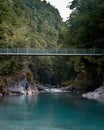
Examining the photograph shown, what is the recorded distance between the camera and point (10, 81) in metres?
63.1

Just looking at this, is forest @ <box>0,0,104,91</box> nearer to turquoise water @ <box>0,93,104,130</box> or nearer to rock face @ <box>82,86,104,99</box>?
rock face @ <box>82,86,104,99</box>

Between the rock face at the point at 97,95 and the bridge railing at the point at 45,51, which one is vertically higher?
the bridge railing at the point at 45,51

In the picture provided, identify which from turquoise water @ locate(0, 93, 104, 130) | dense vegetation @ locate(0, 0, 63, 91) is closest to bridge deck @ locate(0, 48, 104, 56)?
turquoise water @ locate(0, 93, 104, 130)

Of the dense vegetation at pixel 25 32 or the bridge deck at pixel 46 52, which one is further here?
the dense vegetation at pixel 25 32

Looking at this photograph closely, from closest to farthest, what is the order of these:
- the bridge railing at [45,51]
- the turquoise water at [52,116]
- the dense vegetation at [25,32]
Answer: the turquoise water at [52,116] → the bridge railing at [45,51] → the dense vegetation at [25,32]

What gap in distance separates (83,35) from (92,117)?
23.5 meters

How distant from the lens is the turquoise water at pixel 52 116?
31.4 m

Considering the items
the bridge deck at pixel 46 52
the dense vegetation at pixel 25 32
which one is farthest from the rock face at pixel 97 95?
the dense vegetation at pixel 25 32

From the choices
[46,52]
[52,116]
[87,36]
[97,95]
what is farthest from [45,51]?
[52,116]

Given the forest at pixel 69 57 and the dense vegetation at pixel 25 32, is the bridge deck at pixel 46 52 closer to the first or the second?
the forest at pixel 69 57

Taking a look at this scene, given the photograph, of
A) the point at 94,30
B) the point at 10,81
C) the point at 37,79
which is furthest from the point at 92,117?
the point at 37,79

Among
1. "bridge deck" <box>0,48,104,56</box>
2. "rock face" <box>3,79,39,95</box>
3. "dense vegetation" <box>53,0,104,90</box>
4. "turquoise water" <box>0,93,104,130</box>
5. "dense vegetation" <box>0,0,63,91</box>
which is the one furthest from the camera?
"dense vegetation" <box>0,0,63,91</box>

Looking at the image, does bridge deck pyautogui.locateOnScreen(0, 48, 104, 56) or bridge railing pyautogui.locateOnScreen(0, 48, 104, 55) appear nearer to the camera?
bridge deck pyautogui.locateOnScreen(0, 48, 104, 56)

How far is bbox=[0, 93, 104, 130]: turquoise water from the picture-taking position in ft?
103
